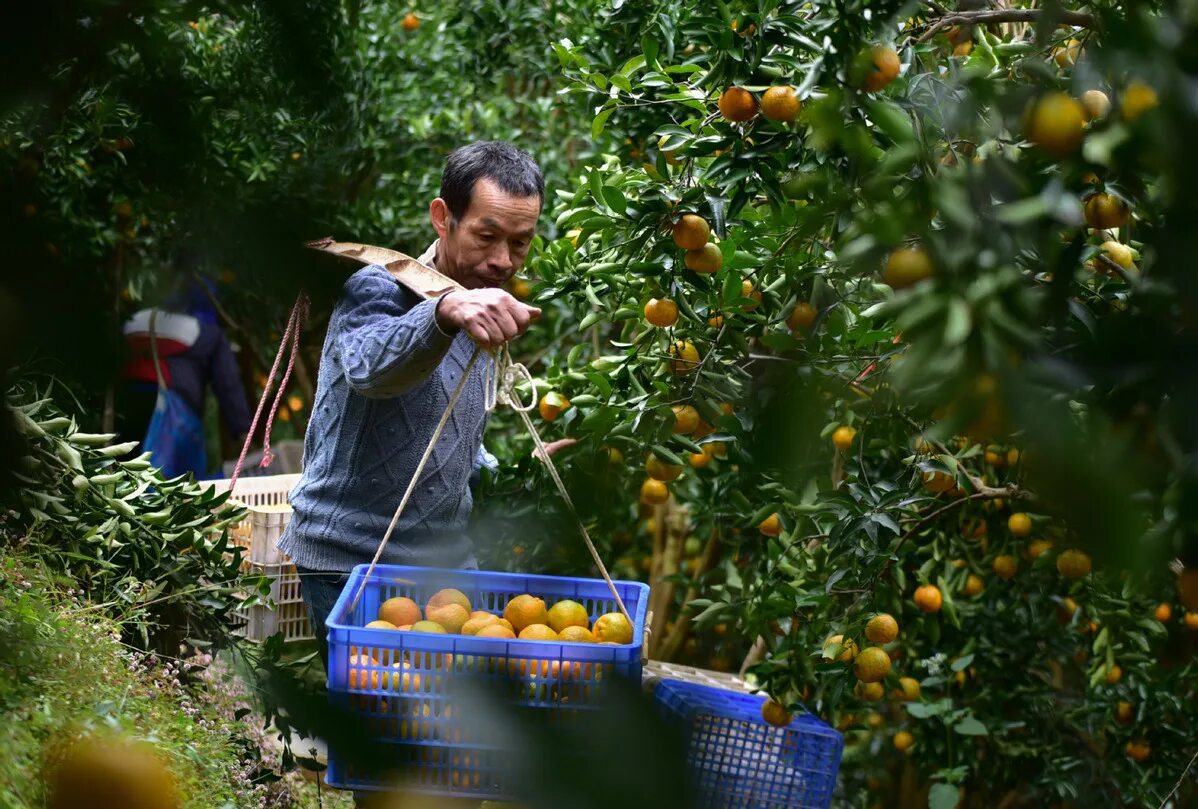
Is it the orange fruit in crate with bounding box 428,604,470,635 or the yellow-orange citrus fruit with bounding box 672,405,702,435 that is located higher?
the yellow-orange citrus fruit with bounding box 672,405,702,435

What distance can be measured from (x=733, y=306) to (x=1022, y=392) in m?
1.52

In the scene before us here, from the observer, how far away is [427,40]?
14.0 feet

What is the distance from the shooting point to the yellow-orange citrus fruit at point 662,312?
2.01m

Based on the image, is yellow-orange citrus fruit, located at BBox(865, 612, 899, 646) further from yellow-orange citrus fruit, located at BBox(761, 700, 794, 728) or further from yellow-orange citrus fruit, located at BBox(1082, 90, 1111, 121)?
yellow-orange citrus fruit, located at BBox(1082, 90, 1111, 121)

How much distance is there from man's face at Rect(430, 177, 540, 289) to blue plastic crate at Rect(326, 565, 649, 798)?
553 mm

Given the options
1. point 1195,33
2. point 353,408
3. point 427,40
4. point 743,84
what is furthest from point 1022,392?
point 427,40

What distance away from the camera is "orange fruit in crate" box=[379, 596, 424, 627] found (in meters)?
1.92

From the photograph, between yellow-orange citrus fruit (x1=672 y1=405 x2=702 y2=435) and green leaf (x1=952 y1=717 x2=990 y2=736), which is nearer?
yellow-orange citrus fruit (x1=672 y1=405 x2=702 y2=435)

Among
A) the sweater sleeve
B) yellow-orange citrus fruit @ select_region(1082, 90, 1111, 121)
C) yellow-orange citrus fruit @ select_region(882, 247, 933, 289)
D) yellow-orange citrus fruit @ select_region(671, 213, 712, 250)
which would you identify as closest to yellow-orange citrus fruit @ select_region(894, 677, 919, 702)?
yellow-orange citrus fruit @ select_region(671, 213, 712, 250)

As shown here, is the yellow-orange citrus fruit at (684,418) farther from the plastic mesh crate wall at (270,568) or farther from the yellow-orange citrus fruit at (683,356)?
the plastic mesh crate wall at (270,568)

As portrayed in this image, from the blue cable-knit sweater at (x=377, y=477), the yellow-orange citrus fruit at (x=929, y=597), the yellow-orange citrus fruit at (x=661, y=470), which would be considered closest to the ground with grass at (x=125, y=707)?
the blue cable-knit sweater at (x=377, y=477)

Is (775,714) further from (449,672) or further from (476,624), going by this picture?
(449,672)

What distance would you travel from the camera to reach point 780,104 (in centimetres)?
167

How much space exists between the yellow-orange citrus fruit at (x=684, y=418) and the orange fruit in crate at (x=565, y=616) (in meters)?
0.35
